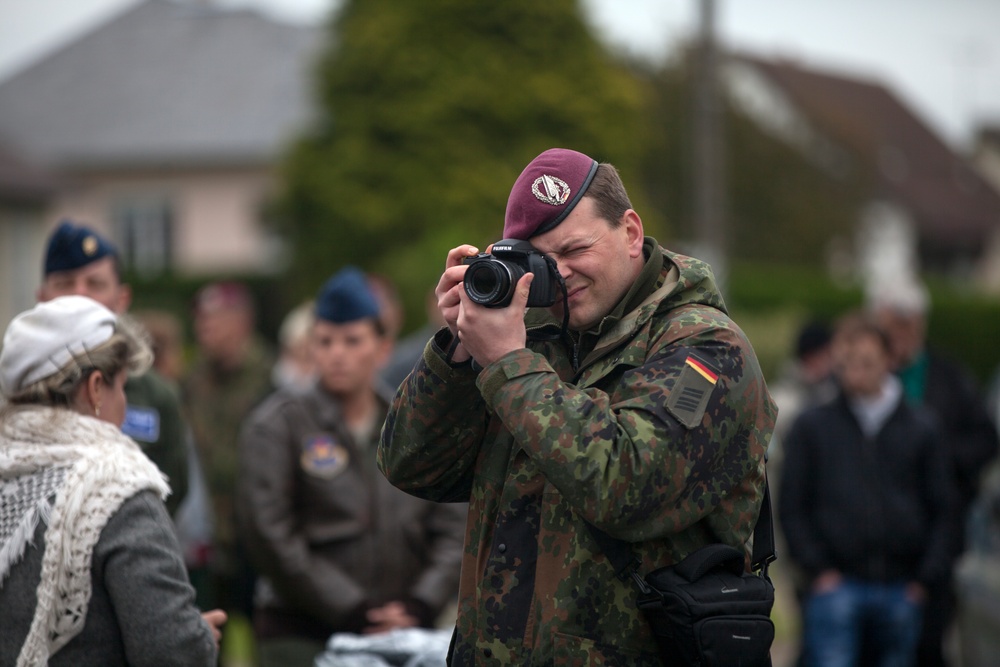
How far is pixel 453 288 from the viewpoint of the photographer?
2811mm

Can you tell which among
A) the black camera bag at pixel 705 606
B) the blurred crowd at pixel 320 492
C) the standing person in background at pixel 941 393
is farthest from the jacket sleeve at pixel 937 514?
the black camera bag at pixel 705 606

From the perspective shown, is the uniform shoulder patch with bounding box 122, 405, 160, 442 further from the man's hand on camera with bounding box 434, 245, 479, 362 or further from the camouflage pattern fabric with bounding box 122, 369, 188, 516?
the man's hand on camera with bounding box 434, 245, 479, 362

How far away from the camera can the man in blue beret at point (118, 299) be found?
179 inches

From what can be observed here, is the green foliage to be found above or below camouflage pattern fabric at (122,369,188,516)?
below

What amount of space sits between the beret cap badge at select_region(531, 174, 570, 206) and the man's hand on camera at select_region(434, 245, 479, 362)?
8.0 inches

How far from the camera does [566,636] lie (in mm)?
2709

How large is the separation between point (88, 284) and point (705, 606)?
2883mm

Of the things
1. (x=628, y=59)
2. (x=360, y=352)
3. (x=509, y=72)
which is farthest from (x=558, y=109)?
(x=360, y=352)

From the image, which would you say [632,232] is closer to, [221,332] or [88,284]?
[88,284]

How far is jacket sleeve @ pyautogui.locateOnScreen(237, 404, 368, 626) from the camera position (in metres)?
4.52

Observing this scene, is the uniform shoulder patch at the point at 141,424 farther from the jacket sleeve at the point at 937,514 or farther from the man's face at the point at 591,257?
the jacket sleeve at the point at 937,514

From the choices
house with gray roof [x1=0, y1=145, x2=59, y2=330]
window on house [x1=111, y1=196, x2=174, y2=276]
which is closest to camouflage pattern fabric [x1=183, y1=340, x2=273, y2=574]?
house with gray roof [x1=0, y1=145, x2=59, y2=330]

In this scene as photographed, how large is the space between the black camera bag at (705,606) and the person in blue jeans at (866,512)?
3235mm

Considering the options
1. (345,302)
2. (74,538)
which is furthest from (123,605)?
(345,302)
